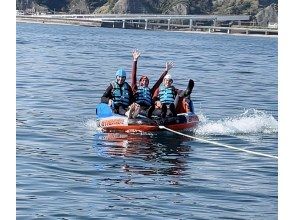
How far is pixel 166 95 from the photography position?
1352cm

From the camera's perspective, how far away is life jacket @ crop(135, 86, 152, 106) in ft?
44.3

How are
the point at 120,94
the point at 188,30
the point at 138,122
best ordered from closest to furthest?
the point at 138,122 → the point at 120,94 → the point at 188,30

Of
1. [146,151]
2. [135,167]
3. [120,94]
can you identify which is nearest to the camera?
[135,167]

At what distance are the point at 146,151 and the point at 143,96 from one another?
8.30ft

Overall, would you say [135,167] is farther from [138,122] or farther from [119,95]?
[119,95]

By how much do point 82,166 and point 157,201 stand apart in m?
2.57

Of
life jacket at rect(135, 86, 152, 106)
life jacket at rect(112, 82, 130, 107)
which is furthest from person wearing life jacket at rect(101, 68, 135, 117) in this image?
life jacket at rect(135, 86, 152, 106)

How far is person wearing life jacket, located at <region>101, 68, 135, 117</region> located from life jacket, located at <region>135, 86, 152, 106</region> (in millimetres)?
136

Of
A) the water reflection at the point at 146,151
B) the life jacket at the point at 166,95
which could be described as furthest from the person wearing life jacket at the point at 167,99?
the water reflection at the point at 146,151

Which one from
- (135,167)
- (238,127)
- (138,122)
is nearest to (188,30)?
(238,127)

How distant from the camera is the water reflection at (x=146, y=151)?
956 cm

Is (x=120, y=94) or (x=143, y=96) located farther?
(x=143, y=96)

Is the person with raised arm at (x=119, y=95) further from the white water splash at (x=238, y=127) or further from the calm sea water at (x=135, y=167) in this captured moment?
the white water splash at (x=238, y=127)
